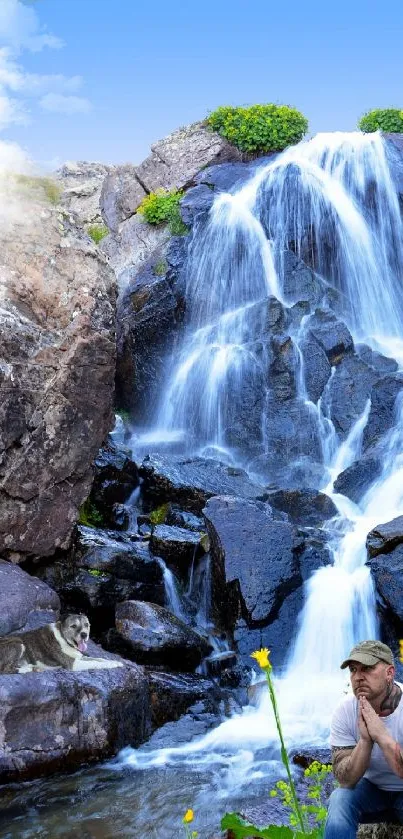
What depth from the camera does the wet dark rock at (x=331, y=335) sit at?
1614 cm

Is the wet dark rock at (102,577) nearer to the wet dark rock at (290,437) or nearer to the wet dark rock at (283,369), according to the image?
the wet dark rock at (290,437)

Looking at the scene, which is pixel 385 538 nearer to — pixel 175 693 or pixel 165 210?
pixel 175 693

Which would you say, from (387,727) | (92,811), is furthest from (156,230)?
(387,727)

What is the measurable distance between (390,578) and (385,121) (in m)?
15.4

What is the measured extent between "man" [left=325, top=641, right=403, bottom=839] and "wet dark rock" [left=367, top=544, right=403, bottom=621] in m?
5.51

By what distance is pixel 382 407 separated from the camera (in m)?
15.0

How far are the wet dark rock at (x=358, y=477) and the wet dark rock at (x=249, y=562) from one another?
279cm

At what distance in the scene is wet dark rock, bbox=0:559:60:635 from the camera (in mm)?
8336

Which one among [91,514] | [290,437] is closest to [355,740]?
[91,514]

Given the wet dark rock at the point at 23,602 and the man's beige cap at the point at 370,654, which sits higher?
the man's beige cap at the point at 370,654

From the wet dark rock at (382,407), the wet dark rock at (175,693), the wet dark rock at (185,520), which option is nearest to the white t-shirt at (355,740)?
the wet dark rock at (175,693)

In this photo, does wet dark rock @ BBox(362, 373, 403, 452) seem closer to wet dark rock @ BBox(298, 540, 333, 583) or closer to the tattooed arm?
wet dark rock @ BBox(298, 540, 333, 583)

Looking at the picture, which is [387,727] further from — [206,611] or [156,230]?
[156,230]

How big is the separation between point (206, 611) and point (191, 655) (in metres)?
1.40
